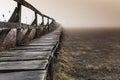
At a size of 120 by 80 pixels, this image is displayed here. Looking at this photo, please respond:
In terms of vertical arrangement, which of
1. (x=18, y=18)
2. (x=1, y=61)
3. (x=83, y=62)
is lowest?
(x=83, y=62)

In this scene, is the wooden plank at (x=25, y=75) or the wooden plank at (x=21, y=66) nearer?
the wooden plank at (x=25, y=75)

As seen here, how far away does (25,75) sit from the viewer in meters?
3.90

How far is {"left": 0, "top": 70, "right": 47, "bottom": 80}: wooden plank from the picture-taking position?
3744 mm

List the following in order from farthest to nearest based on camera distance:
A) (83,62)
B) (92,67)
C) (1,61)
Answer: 1. (83,62)
2. (92,67)
3. (1,61)

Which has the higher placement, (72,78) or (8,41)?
(8,41)

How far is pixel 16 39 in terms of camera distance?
8.02 metres

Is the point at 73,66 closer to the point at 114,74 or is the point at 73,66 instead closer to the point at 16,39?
the point at 114,74

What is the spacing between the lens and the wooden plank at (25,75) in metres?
3.74

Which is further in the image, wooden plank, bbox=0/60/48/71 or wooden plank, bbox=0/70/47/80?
wooden plank, bbox=0/60/48/71

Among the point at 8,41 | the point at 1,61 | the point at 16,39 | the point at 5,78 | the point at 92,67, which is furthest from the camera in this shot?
the point at 92,67

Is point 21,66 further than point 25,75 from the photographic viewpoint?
Yes

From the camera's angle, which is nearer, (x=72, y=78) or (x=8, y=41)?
(x=8, y=41)

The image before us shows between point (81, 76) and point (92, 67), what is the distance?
163 cm

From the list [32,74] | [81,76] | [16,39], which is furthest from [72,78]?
[32,74]
